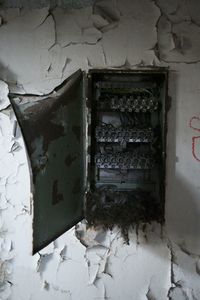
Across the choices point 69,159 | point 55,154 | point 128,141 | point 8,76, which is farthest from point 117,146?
point 8,76

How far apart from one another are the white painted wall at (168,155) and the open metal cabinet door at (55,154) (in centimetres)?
25

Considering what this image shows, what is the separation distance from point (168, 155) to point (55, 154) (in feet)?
1.93

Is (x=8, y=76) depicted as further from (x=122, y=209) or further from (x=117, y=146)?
(x=122, y=209)

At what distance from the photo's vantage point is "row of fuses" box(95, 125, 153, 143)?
144 cm

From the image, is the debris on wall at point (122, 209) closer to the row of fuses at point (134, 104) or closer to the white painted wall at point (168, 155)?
the white painted wall at point (168, 155)

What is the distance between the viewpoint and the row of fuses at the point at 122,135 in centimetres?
144

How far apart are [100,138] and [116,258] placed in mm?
560

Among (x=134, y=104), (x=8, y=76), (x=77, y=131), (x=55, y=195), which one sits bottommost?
(x=55, y=195)

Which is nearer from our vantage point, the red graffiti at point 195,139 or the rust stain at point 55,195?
the rust stain at point 55,195

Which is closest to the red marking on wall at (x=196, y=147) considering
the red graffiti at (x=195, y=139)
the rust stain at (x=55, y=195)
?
the red graffiti at (x=195, y=139)

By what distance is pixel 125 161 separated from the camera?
57.0 inches

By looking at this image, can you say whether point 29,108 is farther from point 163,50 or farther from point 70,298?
point 70,298

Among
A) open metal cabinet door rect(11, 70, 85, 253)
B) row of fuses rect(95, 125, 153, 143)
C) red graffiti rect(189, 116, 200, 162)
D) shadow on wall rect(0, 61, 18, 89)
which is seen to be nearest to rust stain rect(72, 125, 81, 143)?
open metal cabinet door rect(11, 70, 85, 253)

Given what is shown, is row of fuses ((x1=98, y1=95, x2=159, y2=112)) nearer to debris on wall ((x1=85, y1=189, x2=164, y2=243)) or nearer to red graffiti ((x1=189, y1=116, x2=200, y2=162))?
red graffiti ((x1=189, y1=116, x2=200, y2=162))
